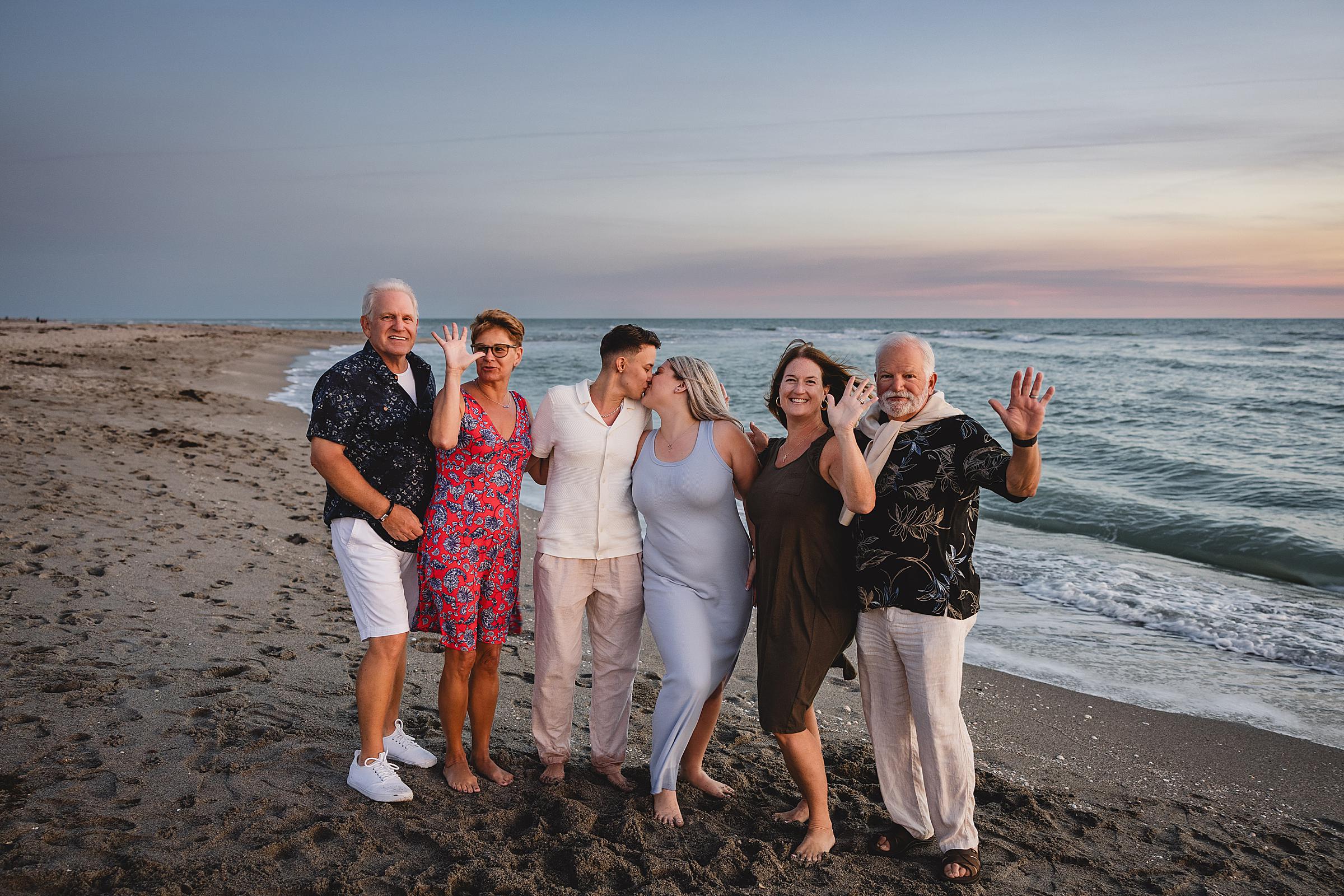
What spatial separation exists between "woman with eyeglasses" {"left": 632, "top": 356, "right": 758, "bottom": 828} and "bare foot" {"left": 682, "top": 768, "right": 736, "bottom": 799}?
0.06 feet

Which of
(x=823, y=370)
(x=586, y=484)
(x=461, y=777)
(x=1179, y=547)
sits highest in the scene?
(x=823, y=370)

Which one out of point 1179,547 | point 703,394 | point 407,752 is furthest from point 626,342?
point 1179,547

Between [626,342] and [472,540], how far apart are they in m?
1.16

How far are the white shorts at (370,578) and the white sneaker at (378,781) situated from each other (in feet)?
1.85

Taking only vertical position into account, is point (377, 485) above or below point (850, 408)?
below

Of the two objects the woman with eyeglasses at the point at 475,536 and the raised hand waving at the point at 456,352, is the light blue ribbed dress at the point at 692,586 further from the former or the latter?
the raised hand waving at the point at 456,352

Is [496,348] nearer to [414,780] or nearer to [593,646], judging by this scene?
[593,646]

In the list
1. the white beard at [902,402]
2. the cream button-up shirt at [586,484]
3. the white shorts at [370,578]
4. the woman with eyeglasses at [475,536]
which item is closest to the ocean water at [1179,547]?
→ the white beard at [902,402]

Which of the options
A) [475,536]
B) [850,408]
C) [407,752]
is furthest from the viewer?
[407,752]

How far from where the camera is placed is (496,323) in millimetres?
3799

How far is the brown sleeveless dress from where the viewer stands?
343 cm

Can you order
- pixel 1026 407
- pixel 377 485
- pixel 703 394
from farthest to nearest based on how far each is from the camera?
pixel 703 394 → pixel 377 485 → pixel 1026 407

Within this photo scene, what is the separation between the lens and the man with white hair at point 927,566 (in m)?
3.25

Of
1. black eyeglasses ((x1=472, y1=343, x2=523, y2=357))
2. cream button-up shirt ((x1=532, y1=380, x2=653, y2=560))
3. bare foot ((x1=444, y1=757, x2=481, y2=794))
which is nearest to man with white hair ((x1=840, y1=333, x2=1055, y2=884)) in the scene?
cream button-up shirt ((x1=532, y1=380, x2=653, y2=560))
